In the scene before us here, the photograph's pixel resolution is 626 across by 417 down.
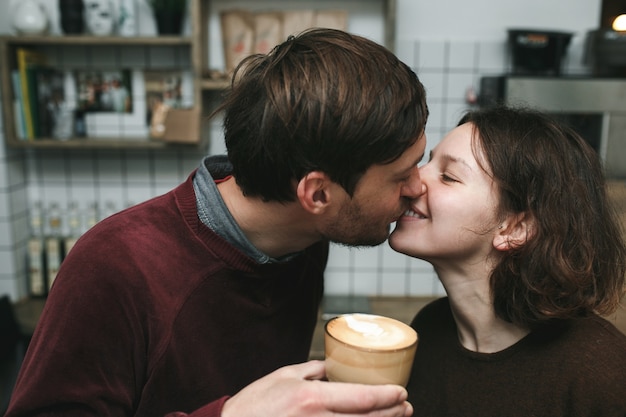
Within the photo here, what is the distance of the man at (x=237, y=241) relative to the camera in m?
1.03

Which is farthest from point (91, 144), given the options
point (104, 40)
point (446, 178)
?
point (446, 178)

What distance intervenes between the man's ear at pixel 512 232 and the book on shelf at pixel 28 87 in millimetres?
2455

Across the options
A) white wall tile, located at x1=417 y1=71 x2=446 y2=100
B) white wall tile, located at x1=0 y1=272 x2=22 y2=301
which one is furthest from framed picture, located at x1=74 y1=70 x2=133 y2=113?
white wall tile, located at x1=417 y1=71 x2=446 y2=100

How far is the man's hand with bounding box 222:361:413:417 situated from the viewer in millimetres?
865

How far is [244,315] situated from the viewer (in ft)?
4.02

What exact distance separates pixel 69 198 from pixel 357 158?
241cm

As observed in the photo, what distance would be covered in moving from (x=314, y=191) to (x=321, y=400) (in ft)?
1.46

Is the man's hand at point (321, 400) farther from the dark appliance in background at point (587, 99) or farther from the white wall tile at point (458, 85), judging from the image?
the white wall tile at point (458, 85)

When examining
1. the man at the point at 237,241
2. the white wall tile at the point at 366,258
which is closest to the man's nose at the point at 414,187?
the man at the point at 237,241

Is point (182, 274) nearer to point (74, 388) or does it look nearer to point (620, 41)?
point (74, 388)

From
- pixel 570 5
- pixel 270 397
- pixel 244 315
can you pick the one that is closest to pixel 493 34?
pixel 570 5

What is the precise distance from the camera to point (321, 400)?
0.87 meters

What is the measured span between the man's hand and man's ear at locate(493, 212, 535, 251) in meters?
0.44

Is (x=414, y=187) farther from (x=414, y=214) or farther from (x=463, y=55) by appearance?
(x=463, y=55)
